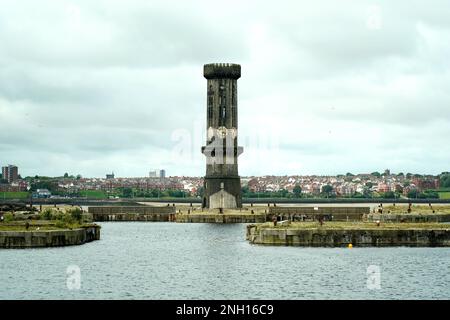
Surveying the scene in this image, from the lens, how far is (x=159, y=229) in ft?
522

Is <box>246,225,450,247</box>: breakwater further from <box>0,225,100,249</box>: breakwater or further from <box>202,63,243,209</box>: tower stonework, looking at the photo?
<box>202,63,243,209</box>: tower stonework

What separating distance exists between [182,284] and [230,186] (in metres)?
105

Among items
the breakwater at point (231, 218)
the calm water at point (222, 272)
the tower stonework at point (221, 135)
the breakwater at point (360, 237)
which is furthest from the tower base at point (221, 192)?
the breakwater at point (360, 237)

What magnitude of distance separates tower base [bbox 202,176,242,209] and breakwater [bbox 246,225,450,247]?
2880 inches

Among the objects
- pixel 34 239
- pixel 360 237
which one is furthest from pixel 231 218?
pixel 34 239

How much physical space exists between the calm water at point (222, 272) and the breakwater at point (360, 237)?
299 centimetres

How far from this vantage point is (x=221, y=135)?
7062 inches

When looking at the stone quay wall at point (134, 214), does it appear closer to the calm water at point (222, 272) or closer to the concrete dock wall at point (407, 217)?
the concrete dock wall at point (407, 217)

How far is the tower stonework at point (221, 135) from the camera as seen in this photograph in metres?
180

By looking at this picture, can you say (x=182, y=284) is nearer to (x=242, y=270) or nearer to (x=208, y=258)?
(x=242, y=270)

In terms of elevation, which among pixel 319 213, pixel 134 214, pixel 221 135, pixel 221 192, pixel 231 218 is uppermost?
pixel 221 135

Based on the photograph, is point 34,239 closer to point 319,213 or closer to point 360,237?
point 360,237

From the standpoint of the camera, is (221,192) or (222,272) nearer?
(222,272)

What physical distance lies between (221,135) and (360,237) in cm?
7617
